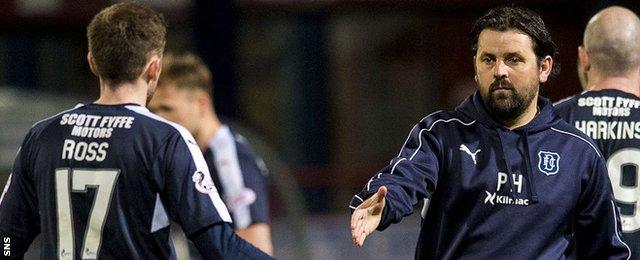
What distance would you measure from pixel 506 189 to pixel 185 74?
267cm

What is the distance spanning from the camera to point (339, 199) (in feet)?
48.9

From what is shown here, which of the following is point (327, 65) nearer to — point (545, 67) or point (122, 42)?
point (545, 67)

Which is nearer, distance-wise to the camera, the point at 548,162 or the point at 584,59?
the point at 548,162

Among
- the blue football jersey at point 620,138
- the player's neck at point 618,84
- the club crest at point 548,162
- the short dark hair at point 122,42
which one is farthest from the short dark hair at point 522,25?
the short dark hair at point 122,42

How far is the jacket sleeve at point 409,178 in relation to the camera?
15.3 feet

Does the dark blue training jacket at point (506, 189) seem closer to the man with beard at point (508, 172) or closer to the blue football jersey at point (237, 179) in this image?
the man with beard at point (508, 172)

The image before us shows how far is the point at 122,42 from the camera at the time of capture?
486cm

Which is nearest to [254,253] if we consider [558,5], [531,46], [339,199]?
[531,46]

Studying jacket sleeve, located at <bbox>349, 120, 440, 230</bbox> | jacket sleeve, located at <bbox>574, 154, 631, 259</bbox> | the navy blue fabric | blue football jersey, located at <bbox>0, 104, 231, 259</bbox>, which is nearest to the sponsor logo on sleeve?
blue football jersey, located at <bbox>0, 104, 231, 259</bbox>

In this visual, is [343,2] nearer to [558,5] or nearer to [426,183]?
[558,5]

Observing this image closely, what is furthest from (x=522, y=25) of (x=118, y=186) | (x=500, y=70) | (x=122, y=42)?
(x=118, y=186)

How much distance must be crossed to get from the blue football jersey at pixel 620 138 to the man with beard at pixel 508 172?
1.96ft

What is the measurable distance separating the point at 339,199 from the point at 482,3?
2817 millimetres

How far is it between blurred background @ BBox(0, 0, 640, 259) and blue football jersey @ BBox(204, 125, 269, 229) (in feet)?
23.9
